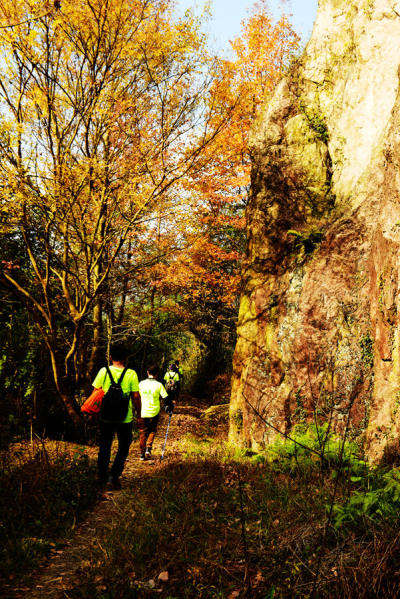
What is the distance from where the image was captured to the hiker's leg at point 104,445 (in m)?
6.09

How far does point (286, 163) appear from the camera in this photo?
10.5 m

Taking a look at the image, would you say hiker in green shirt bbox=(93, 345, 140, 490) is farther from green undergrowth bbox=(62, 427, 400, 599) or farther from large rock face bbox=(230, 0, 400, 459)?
large rock face bbox=(230, 0, 400, 459)

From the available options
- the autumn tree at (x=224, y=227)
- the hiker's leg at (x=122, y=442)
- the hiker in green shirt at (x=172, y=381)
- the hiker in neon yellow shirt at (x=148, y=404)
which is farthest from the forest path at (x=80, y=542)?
the autumn tree at (x=224, y=227)

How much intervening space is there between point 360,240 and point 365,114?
3.12 metres

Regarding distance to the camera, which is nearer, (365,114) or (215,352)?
(365,114)

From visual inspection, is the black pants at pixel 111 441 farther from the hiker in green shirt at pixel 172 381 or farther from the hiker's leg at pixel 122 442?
the hiker in green shirt at pixel 172 381

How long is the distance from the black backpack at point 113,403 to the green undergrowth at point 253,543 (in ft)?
3.91

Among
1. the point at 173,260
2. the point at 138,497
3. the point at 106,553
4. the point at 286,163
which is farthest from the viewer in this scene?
the point at 173,260

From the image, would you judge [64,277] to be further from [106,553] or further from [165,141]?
[106,553]

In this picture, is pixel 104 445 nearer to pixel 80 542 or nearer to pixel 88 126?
pixel 80 542

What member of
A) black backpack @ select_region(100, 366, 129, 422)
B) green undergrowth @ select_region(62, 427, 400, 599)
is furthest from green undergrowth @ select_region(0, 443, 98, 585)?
black backpack @ select_region(100, 366, 129, 422)

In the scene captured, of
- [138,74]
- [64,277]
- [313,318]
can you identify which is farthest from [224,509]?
[138,74]

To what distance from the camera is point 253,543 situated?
3.72 m

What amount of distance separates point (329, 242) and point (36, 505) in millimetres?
7329
